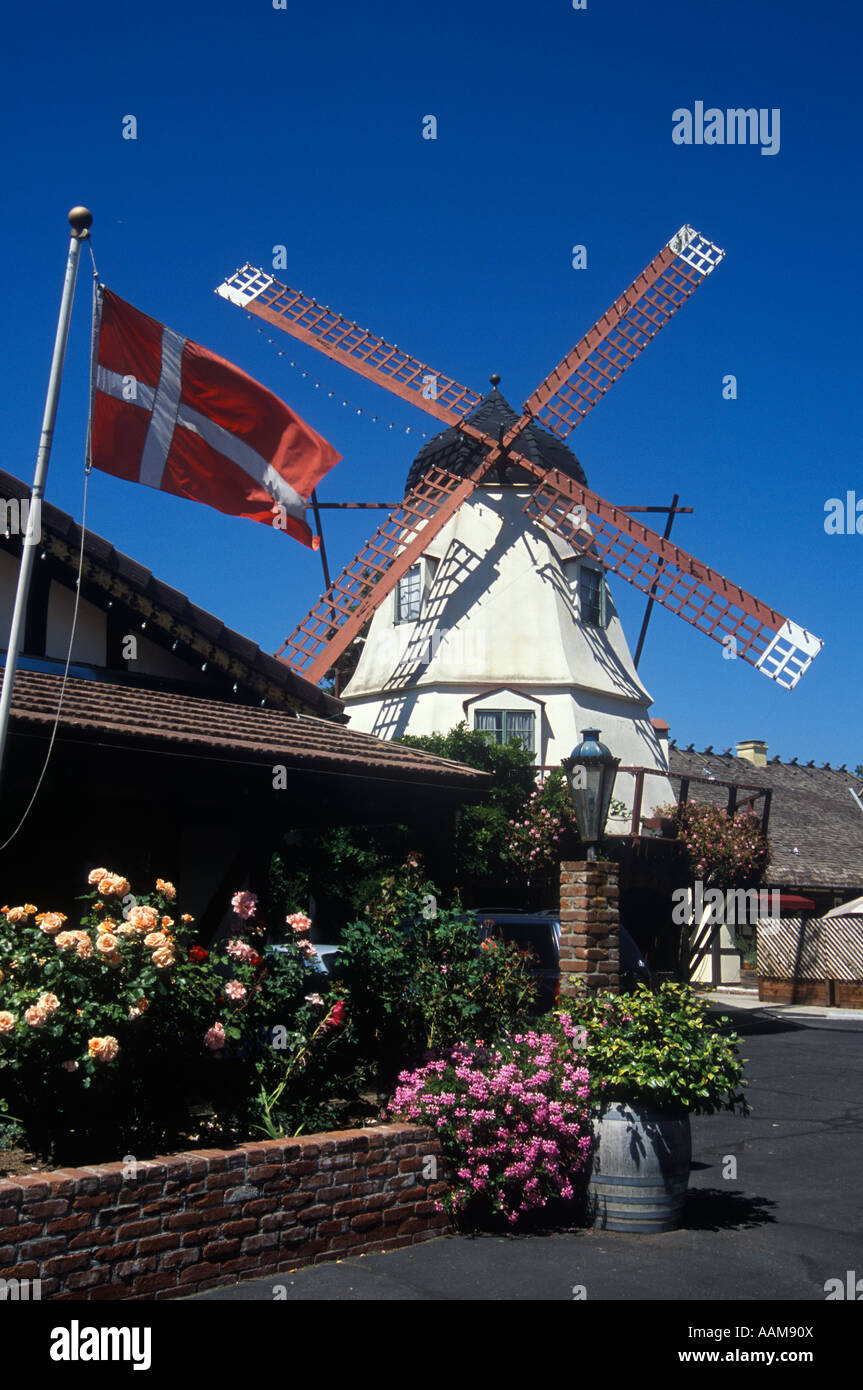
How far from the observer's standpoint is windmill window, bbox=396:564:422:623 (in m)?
25.8

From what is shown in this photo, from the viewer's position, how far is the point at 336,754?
1122cm

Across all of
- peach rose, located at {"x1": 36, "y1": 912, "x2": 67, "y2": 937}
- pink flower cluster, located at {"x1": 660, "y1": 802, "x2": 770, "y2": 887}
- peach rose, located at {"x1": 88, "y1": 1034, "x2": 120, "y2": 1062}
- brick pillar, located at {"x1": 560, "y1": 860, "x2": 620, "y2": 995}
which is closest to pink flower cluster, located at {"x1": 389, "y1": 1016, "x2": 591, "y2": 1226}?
brick pillar, located at {"x1": 560, "y1": 860, "x2": 620, "y2": 995}

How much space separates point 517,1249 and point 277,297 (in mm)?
23560

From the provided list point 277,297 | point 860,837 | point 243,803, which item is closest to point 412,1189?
point 243,803

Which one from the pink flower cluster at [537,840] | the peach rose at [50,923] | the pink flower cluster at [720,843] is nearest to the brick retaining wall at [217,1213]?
the peach rose at [50,923]

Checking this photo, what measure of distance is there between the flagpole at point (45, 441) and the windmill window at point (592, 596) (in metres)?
18.4

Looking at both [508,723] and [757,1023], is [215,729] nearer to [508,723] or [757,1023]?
[508,723]

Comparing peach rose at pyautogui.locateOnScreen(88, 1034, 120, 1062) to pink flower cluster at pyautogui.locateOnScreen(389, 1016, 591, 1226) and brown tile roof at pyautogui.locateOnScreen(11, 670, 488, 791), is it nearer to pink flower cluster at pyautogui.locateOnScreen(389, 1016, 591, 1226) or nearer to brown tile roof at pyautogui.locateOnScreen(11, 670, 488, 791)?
Result: pink flower cluster at pyautogui.locateOnScreen(389, 1016, 591, 1226)

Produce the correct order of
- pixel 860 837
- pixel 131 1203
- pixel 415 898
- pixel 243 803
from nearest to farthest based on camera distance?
pixel 131 1203 < pixel 415 898 < pixel 243 803 < pixel 860 837

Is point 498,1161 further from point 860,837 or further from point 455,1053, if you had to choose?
point 860,837

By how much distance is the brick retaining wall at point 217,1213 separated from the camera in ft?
18.2

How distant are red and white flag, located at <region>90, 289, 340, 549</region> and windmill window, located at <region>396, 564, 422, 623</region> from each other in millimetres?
15297

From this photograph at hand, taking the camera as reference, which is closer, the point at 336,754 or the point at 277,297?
the point at 336,754

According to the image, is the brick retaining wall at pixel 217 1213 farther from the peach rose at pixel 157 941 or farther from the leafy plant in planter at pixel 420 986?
the peach rose at pixel 157 941
